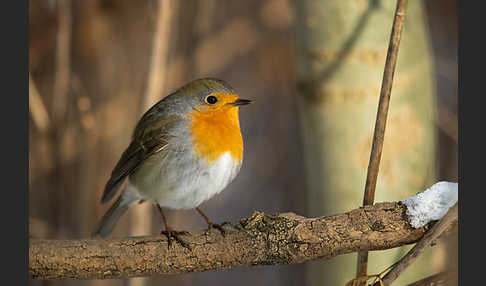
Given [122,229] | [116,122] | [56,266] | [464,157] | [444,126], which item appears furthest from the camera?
[122,229]

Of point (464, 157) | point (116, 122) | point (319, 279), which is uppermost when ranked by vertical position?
point (116, 122)

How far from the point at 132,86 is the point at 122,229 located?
2.18ft

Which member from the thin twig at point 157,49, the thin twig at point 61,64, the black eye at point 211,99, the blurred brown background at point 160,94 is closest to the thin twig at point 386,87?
the blurred brown background at point 160,94

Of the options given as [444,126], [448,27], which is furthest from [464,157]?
[448,27]

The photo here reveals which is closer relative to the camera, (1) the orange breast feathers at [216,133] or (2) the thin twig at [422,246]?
(2) the thin twig at [422,246]

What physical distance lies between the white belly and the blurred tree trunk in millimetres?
289

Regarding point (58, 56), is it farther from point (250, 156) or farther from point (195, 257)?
point (250, 156)

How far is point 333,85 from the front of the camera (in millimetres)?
1602

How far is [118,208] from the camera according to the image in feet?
5.90

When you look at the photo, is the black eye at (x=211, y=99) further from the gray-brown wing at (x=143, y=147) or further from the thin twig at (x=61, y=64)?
the thin twig at (x=61, y=64)

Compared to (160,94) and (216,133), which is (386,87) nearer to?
(216,133)

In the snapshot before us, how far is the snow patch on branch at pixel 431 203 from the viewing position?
41.4 inches

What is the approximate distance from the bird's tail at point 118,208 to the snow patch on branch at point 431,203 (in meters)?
0.90

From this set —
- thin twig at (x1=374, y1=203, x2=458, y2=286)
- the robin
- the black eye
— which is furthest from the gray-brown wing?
thin twig at (x1=374, y1=203, x2=458, y2=286)
